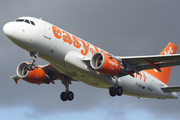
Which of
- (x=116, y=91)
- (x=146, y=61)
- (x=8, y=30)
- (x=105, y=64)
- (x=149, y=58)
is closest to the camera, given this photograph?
(x=8, y=30)

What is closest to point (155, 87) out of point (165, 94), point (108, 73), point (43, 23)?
point (165, 94)

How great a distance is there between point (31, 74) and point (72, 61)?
23.6 feet

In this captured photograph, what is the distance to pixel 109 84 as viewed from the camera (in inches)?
1363

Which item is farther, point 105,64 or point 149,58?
point 149,58

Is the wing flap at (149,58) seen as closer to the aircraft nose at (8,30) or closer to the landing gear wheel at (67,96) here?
the landing gear wheel at (67,96)

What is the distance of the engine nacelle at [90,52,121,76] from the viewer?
30906 millimetres

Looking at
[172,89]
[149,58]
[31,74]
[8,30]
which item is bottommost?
[31,74]

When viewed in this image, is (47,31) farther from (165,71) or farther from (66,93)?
(165,71)

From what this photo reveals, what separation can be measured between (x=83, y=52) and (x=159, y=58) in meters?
7.46

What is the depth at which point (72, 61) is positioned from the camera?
102ft

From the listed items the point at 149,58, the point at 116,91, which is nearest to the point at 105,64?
the point at 149,58

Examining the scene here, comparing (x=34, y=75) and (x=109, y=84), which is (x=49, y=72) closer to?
(x=34, y=75)

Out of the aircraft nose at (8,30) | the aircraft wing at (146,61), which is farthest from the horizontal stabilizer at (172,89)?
the aircraft nose at (8,30)

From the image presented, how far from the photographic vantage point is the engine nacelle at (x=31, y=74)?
3585 centimetres
